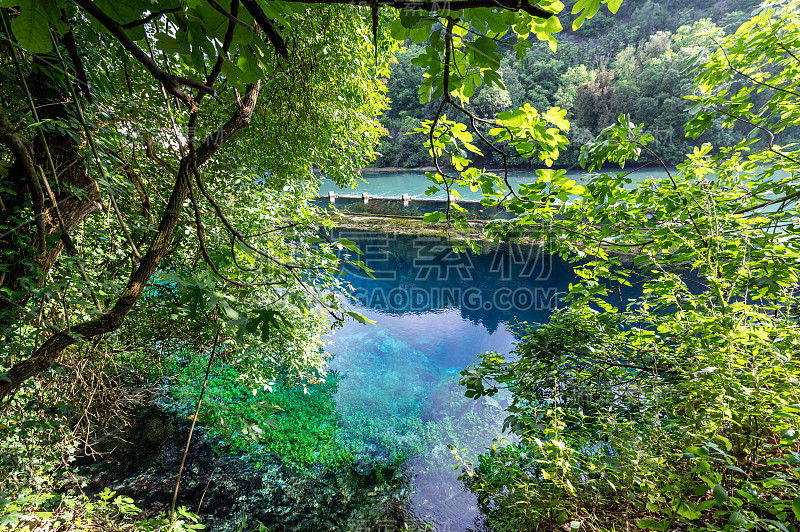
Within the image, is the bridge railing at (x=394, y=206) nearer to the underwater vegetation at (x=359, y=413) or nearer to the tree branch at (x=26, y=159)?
the underwater vegetation at (x=359, y=413)

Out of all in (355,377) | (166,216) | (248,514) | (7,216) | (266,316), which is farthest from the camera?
(355,377)

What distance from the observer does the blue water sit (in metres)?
4.18

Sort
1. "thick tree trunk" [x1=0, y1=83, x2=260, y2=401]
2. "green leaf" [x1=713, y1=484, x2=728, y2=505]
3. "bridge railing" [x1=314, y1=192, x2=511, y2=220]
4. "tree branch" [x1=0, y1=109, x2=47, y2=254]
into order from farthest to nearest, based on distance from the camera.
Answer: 1. "bridge railing" [x1=314, y1=192, x2=511, y2=220]
2. "thick tree trunk" [x1=0, y1=83, x2=260, y2=401]
3. "tree branch" [x1=0, y1=109, x2=47, y2=254]
4. "green leaf" [x1=713, y1=484, x2=728, y2=505]

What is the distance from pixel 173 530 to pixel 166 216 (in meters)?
1.60

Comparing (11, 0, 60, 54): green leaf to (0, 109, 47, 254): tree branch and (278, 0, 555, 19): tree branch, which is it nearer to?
(278, 0, 555, 19): tree branch

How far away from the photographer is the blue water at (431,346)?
4176 mm

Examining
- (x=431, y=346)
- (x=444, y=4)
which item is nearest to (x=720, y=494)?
(x=444, y=4)

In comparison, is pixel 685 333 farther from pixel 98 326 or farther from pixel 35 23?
pixel 98 326

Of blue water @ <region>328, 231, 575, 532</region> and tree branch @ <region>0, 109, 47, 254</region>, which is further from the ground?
tree branch @ <region>0, 109, 47, 254</region>

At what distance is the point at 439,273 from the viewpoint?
10836 millimetres

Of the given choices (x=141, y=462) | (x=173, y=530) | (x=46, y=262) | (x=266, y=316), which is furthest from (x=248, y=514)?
(x=266, y=316)

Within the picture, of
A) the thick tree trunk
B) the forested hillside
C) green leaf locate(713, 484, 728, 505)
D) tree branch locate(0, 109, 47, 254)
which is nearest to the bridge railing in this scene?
the forested hillside

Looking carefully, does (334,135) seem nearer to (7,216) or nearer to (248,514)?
(7,216)

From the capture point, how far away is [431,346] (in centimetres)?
709
